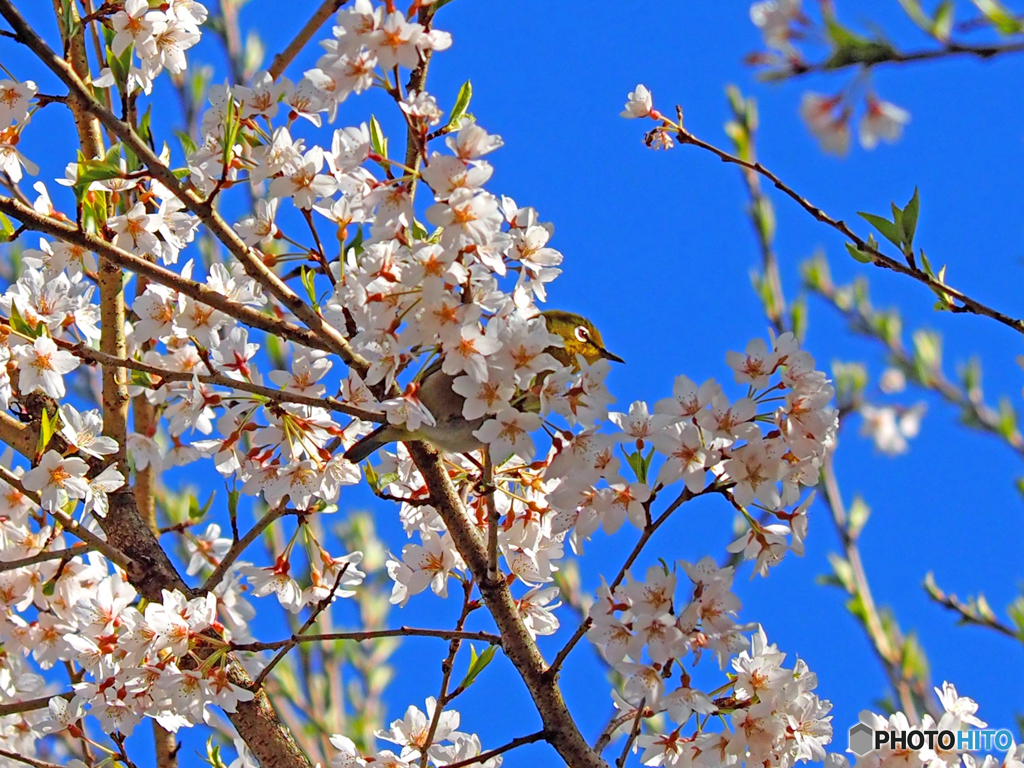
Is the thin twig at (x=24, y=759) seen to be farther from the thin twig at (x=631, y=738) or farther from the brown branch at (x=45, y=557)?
the thin twig at (x=631, y=738)

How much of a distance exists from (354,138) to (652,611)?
1087mm

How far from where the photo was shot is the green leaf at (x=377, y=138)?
2.18 m

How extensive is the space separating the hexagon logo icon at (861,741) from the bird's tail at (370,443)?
1329 mm

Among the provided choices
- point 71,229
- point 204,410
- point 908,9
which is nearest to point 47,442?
point 204,410

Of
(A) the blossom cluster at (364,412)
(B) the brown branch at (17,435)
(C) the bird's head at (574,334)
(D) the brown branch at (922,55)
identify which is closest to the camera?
(D) the brown branch at (922,55)

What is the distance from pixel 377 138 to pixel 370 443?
2.79 feet

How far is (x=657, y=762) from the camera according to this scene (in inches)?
96.0

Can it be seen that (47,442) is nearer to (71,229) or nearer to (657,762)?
(71,229)

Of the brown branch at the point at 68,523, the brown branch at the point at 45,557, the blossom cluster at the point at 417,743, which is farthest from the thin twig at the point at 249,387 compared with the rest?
the blossom cluster at the point at 417,743

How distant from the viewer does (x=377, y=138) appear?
218 cm

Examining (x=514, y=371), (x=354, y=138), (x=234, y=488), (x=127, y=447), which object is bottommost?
(x=514, y=371)

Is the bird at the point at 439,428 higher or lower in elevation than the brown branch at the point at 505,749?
higher

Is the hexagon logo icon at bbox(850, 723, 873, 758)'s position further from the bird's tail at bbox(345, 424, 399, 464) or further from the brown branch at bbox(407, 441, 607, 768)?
the bird's tail at bbox(345, 424, 399, 464)

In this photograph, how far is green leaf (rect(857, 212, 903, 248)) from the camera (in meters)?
2.09
